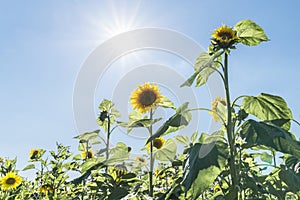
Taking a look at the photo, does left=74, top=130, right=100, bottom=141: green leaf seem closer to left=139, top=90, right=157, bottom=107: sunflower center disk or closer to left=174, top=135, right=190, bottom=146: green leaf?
left=139, top=90, right=157, bottom=107: sunflower center disk

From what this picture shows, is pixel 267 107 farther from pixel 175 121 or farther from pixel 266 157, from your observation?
pixel 266 157

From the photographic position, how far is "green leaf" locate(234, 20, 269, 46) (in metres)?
1.57

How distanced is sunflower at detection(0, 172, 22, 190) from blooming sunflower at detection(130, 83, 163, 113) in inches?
119

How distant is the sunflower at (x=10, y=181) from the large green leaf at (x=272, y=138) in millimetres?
4263

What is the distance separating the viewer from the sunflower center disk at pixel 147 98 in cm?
238

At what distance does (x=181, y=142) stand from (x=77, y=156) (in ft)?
4.20

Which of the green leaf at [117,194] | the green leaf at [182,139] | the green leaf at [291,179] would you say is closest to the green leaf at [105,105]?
the green leaf at [182,139]

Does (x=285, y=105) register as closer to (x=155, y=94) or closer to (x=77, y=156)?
(x=155, y=94)

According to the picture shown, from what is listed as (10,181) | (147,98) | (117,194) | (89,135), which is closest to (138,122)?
(117,194)

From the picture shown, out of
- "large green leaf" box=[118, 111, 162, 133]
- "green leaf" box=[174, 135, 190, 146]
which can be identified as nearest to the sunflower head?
"large green leaf" box=[118, 111, 162, 133]

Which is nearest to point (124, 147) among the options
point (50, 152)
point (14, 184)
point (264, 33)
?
point (264, 33)

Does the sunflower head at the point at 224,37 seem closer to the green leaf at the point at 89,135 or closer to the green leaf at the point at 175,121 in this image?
the green leaf at the point at 175,121

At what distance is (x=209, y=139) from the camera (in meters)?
1.28

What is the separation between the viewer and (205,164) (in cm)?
107
